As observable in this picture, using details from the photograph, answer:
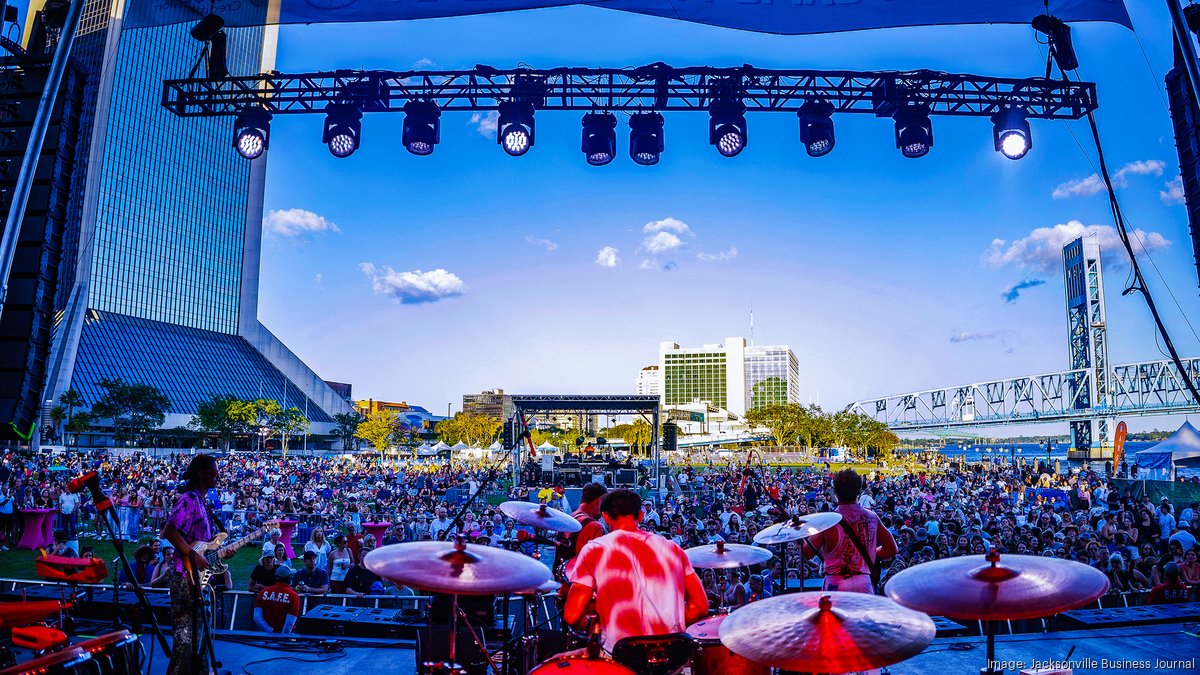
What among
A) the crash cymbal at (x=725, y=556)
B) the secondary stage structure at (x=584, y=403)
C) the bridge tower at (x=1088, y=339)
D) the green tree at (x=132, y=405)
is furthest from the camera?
the bridge tower at (x=1088, y=339)

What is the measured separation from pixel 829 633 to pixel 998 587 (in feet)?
2.62

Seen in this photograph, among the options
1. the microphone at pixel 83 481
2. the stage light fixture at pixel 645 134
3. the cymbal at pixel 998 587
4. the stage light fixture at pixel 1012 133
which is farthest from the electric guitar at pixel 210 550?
the stage light fixture at pixel 1012 133

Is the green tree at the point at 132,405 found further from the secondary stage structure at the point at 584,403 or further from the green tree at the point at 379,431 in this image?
the secondary stage structure at the point at 584,403

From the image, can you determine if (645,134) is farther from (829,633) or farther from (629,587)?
(829,633)

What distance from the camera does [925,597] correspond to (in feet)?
9.80

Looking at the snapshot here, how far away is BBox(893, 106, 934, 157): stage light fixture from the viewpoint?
393 inches

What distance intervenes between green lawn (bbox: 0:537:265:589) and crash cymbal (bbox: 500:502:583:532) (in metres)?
9.02

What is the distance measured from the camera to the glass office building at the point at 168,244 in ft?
269

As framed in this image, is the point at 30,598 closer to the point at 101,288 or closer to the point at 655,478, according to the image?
the point at 655,478

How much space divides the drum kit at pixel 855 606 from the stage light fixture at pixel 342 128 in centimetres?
802

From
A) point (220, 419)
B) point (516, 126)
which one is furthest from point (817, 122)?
point (220, 419)

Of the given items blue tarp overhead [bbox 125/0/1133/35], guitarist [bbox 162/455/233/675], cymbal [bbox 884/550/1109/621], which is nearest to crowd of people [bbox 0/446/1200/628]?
guitarist [bbox 162/455/233/675]

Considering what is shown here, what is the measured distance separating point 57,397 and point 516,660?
7866 centimetres

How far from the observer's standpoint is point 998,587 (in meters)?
2.97
